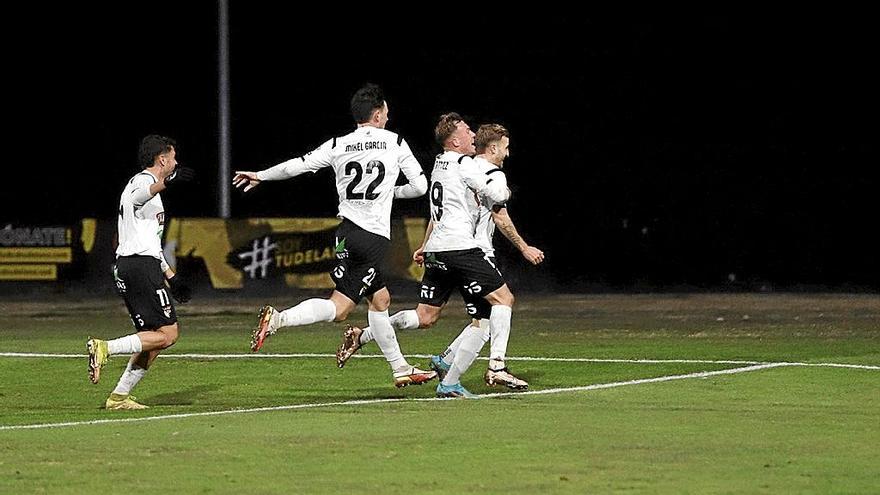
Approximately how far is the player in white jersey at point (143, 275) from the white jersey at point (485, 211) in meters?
2.25

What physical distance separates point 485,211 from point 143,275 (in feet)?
9.23

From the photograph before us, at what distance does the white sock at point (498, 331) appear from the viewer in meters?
13.2

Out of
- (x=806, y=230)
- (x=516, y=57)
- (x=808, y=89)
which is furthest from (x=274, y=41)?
(x=806, y=230)

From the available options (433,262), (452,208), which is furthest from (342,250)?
(452,208)

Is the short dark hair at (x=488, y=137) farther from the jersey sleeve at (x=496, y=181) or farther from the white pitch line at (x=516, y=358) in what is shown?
the white pitch line at (x=516, y=358)

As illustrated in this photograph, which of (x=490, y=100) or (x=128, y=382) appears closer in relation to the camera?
(x=128, y=382)

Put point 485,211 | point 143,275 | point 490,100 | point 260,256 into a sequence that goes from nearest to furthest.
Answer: point 143,275, point 485,211, point 260,256, point 490,100

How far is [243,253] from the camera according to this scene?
2927cm

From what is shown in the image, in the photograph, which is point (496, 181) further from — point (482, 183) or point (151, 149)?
point (151, 149)

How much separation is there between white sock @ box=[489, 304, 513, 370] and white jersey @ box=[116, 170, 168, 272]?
2.58 m

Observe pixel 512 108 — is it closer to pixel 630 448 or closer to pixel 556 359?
pixel 556 359

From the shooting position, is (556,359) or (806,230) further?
(806,230)

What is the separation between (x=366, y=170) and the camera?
1341 centimetres

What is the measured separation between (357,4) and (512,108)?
5.12 meters
